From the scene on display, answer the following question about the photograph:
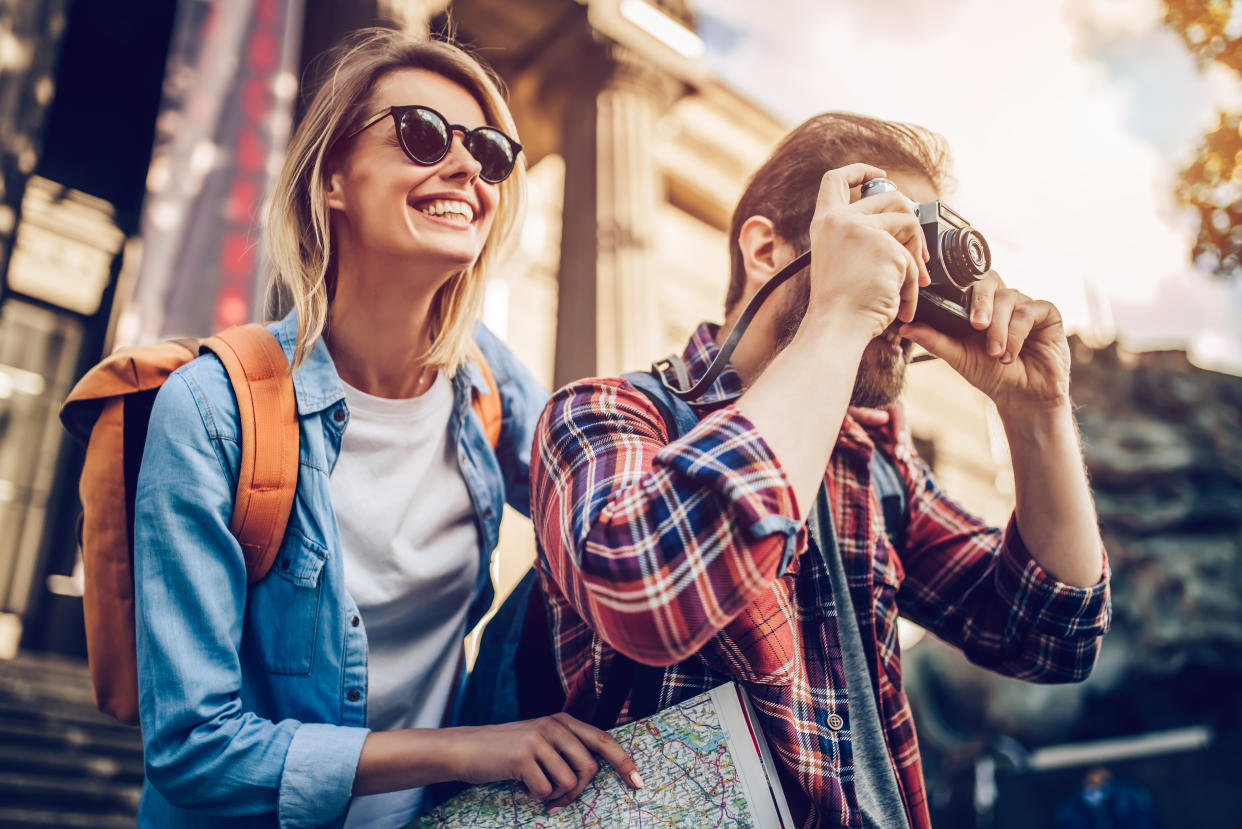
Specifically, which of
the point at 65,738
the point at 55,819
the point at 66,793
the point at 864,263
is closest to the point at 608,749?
the point at 864,263

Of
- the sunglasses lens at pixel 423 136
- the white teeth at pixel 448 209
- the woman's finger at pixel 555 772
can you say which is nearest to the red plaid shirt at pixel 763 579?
the woman's finger at pixel 555 772

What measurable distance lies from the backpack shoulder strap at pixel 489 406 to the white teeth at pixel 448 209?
35 cm

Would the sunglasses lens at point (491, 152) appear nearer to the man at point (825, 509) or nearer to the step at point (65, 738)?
the man at point (825, 509)

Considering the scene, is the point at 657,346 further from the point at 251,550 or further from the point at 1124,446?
the point at 251,550

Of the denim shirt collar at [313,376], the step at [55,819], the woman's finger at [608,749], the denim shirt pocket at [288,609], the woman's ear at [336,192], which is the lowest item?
the step at [55,819]

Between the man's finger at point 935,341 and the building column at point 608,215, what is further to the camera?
the building column at point 608,215

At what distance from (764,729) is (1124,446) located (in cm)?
757

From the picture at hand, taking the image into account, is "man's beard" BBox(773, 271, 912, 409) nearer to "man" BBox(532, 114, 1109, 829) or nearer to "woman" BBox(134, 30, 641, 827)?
"man" BBox(532, 114, 1109, 829)

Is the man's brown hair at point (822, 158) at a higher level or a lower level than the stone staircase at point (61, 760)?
higher

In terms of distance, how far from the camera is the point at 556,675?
1434 millimetres

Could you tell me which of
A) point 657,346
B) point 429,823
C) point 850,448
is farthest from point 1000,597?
point 657,346

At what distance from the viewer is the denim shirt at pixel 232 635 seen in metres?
1.24

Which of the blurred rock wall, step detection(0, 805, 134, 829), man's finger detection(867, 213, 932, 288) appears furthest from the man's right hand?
Result: the blurred rock wall

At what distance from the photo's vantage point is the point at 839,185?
4.10 ft
